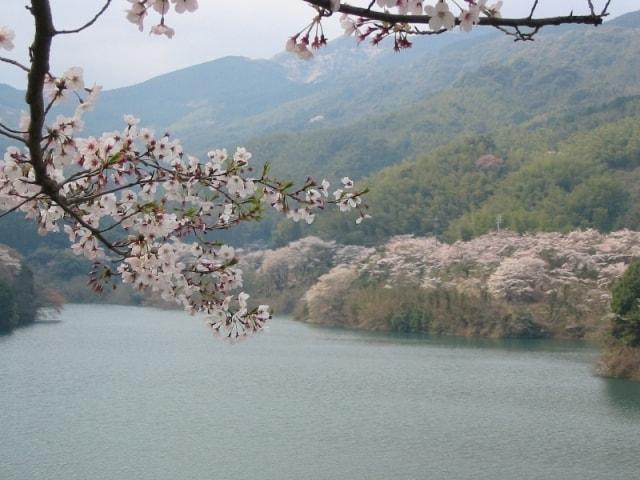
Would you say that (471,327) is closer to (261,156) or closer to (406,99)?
(261,156)

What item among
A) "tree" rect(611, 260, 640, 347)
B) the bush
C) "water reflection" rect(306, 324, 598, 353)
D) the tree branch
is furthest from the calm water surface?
the tree branch

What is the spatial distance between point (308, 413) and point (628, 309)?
5.95 metres

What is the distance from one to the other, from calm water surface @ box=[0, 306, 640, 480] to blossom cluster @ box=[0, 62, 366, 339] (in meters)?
5.32

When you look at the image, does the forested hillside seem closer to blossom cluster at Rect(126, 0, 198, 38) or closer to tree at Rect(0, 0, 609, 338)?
tree at Rect(0, 0, 609, 338)

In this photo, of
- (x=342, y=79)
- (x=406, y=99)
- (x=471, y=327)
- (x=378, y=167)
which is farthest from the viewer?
(x=342, y=79)

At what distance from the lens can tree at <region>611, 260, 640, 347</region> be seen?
1317 cm

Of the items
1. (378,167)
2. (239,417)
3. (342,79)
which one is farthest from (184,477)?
(342,79)

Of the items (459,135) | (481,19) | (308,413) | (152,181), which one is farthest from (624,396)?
(459,135)

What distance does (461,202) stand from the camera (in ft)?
105

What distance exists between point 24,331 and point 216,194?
18029 mm

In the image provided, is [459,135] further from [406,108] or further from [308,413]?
[308,413]

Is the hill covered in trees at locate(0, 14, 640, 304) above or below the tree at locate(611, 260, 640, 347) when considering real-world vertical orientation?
above

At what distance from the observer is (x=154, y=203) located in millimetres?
1951

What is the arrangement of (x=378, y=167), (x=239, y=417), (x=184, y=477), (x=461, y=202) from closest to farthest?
(x=184, y=477), (x=239, y=417), (x=461, y=202), (x=378, y=167)
